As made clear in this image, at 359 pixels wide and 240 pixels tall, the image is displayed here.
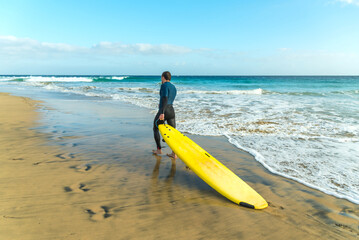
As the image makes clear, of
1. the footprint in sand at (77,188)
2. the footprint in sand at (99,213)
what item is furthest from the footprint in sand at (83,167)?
the footprint in sand at (99,213)

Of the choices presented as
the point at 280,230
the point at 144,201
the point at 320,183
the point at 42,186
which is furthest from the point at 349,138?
the point at 42,186

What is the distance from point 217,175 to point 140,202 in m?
1.13

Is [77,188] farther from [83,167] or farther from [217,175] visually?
[217,175]

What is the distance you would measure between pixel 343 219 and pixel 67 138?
5687 millimetres

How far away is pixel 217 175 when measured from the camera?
3352 millimetres

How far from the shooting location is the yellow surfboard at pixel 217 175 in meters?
2.98

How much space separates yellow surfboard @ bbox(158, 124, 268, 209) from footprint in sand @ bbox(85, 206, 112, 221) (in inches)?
54.7

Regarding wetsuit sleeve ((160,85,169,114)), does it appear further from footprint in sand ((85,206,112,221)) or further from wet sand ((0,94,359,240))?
footprint in sand ((85,206,112,221))

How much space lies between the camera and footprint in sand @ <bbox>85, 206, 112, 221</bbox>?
2.59m

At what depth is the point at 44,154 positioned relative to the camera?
4637 millimetres

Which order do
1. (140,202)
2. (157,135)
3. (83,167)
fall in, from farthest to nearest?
(157,135) → (83,167) → (140,202)

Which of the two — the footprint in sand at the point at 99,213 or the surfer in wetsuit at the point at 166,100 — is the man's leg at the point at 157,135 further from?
the footprint in sand at the point at 99,213

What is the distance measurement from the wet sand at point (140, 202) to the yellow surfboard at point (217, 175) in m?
0.11

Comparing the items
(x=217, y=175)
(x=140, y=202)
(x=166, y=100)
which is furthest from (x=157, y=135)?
(x=140, y=202)
